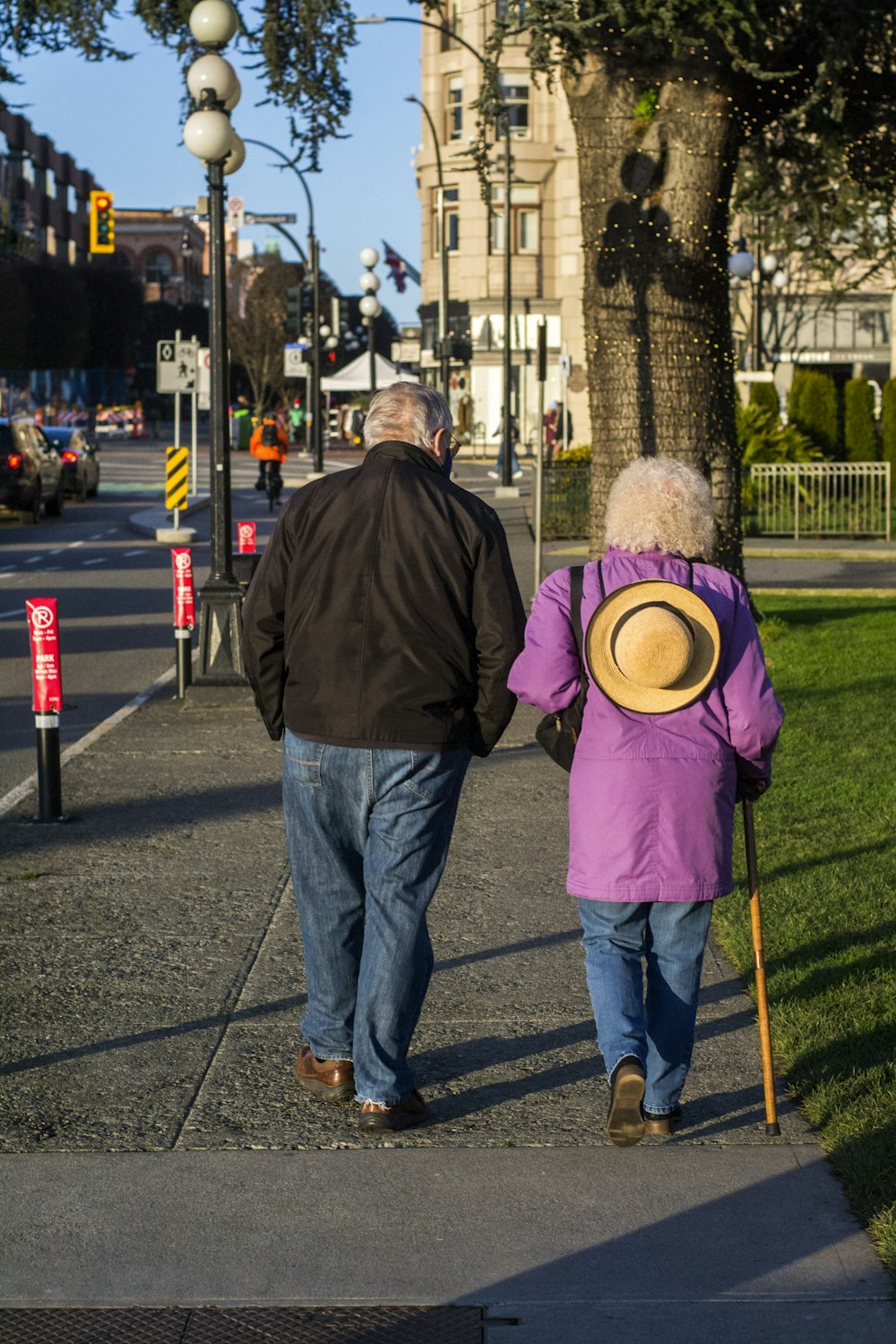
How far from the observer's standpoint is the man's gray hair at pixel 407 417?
15.5ft

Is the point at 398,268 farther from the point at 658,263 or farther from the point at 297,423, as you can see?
the point at 658,263

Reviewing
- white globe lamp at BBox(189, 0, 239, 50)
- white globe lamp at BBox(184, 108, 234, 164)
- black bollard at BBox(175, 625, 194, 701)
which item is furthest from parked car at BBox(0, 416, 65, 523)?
black bollard at BBox(175, 625, 194, 701)

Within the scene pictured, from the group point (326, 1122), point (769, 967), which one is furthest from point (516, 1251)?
point (769, 967)

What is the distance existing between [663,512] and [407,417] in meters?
0.71

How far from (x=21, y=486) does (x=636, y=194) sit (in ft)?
71.7

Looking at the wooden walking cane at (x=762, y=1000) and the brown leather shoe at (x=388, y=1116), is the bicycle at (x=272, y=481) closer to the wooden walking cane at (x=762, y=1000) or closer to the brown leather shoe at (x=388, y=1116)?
the wooden walking cane at (x=762, y=1000)

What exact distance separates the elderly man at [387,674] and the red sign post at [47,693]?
4.05 meters

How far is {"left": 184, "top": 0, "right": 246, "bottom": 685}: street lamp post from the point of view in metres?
12.9

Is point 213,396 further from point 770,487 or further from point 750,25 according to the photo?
point 770,487

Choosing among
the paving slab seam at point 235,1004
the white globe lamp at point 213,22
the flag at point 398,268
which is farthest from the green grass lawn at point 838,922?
the flag at point 398,268

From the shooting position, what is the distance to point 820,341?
6425 cm

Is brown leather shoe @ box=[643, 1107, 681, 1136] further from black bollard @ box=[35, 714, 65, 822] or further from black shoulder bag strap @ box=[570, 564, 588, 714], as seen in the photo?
black bollard @ box=[35, 714, 65, 822]

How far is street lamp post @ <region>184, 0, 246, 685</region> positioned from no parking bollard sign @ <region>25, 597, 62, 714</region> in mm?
3984

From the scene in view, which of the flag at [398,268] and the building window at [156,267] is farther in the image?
the building window at [156,267]
